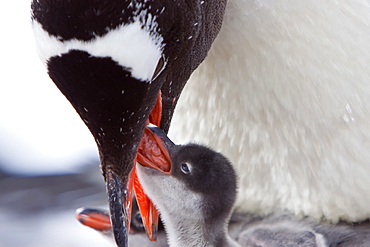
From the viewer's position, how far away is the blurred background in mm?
2359

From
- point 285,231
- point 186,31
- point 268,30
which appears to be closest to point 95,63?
point 186,31

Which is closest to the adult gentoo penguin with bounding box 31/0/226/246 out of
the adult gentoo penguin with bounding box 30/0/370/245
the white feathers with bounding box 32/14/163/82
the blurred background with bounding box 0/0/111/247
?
the white feathers with bounding box 32/14/163/82

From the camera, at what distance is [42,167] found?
2588 mm

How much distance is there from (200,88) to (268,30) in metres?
0.19

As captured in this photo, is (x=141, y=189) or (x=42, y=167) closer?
(x=141, y=189)

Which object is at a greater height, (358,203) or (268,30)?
(268,30)

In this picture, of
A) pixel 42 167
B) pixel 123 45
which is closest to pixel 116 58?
pixel 123 45

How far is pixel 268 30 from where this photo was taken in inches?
51.9

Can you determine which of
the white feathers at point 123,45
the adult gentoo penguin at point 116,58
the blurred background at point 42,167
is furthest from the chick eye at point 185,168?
the blurred background at point 42,167

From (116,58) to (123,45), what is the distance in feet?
0.06

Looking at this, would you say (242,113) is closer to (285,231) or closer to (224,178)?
(224,178)

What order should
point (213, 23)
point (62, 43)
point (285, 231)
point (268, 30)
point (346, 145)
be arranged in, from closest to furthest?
point (62, 43), point (213, 23), point (268, 30), point (346, 145), point (285, 231)

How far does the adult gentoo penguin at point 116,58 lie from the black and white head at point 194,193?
242 mm

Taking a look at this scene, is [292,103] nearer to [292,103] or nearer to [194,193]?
[292,103]
